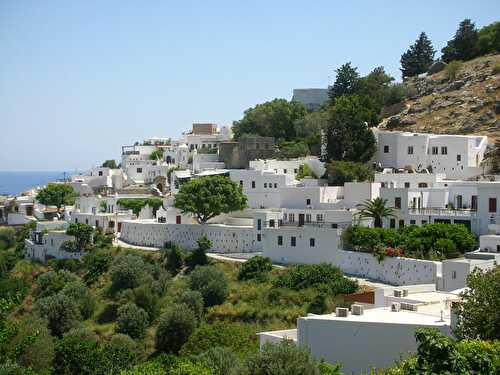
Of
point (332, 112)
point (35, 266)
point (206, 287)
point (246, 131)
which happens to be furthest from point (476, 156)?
point (35, 266)

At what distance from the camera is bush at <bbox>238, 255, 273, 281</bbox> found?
4341 centimetres

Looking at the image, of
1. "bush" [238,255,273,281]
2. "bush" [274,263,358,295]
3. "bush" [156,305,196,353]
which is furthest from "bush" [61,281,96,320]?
→ "bush" [274,263,358,295]

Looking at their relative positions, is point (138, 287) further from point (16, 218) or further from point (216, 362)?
point (16, 218)

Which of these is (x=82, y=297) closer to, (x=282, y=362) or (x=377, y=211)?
(x=377, y=211)

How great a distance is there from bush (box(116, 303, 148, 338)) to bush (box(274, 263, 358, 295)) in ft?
20.9

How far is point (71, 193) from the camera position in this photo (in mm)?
64625

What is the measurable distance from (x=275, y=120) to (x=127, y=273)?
24.6 meters

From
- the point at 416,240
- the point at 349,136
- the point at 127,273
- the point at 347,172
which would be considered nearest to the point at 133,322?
the point at 127,273

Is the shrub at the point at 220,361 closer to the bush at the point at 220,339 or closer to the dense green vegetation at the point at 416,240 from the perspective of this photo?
the bush at the point at 220,339

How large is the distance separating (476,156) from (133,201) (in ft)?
69.5

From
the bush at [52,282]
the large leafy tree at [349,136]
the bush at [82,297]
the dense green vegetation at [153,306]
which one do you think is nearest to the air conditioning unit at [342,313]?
the dense green vegetation at [153,306]

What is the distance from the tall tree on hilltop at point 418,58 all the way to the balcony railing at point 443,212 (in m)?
33.9

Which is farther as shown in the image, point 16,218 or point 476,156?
point 16,218

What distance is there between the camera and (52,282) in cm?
4972
